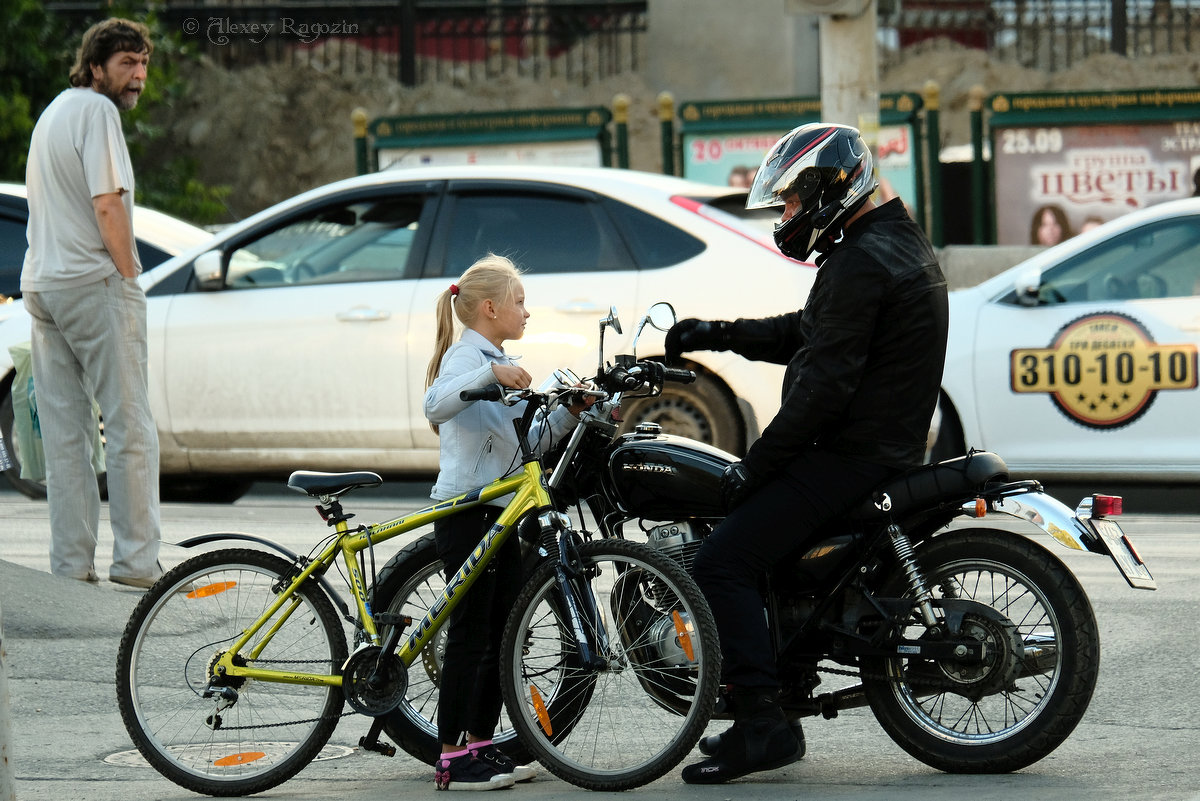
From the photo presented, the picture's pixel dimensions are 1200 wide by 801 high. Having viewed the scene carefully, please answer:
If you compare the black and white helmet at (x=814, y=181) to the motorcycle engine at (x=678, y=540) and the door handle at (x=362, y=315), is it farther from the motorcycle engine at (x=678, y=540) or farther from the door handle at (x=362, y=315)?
the door handle at (x=362, y=315)

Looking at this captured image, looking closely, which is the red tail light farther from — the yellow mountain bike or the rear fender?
the yellow mountain bike

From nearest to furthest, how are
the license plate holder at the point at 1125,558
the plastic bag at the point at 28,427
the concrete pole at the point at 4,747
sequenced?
the concrete pole at the point at 4,747, the license plate holder at the point at 1125,558, the plastic bag at the point at 28,427

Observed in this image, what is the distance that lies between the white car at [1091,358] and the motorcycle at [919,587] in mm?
4268

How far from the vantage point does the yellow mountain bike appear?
4.54 m

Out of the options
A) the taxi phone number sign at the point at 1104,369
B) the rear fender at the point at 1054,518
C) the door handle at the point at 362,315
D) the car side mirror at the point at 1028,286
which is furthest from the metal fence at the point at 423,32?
the rear fender at the point at 1054,518

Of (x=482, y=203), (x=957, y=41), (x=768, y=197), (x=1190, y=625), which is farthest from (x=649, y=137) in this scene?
(x=768, y=197)

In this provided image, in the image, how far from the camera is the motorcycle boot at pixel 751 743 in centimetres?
455

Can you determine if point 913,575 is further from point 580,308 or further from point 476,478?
point 580,308

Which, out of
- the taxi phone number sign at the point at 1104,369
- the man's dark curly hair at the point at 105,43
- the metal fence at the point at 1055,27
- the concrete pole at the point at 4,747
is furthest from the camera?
the metal fence at the point at 1055,27

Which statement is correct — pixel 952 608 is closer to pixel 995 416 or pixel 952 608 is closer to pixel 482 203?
pixel 995 416

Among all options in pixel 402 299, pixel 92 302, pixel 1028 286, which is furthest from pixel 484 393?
pixel 1028 286

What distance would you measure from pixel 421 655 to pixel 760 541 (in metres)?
1.01

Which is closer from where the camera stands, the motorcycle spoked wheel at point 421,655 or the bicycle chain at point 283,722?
the bicycle chain at point 283,722

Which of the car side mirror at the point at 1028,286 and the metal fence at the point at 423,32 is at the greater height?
the metal fence at the point at 423,32
